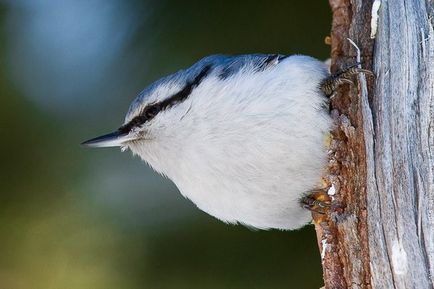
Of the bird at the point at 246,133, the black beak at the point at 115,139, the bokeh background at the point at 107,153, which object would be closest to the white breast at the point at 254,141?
the bird at the point at 246,133

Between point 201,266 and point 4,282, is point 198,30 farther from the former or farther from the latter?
point 4,282

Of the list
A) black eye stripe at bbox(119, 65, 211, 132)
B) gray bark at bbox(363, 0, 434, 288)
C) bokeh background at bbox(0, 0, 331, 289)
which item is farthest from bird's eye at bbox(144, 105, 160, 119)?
gray bark at bbox(363, 0, 434, 288)

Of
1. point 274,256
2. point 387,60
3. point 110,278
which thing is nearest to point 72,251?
point 110,278

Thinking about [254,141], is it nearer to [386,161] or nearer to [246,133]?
[246,133]

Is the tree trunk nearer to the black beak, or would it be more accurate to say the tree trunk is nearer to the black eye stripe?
the black eye stripe

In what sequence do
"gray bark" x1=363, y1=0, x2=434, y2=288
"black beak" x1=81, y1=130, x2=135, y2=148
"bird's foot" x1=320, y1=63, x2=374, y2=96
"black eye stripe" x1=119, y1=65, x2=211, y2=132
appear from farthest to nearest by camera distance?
1. "black beak" x1=81, y1=130, x2=135, y2=148
2. "black eye stripe" x1=119, y1=65, x2=211, y2=132
3. "bird's foot" x1=320, y1=63, x2=374, y2=96
4. "gray bark" x1=363, y1=0, x2=434, y2=288

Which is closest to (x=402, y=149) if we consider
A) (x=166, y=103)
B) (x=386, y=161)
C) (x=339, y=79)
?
(x=386, y=161)
